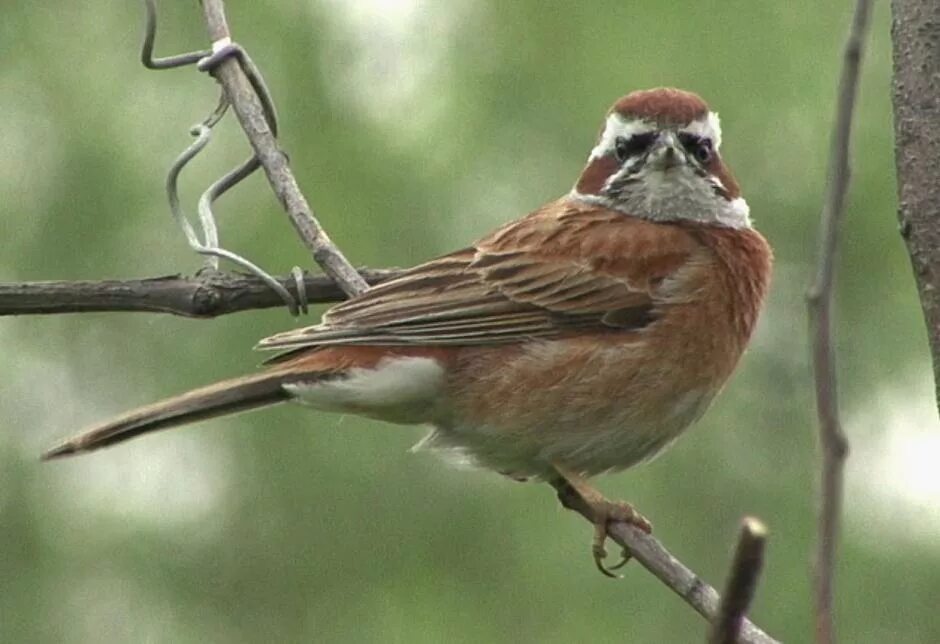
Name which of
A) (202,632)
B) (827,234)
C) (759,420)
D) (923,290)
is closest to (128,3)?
(202,632)

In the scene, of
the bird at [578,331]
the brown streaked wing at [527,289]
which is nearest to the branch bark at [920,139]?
the bird at [578,331]

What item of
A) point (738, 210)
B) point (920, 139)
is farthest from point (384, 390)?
point (920, 139)

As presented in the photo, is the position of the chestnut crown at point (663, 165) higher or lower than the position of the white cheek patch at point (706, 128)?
lower

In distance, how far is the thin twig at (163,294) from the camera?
3.34 m

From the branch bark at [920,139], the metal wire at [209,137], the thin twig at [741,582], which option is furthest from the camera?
the metal wire at [209,137]

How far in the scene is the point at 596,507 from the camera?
424 centimetres

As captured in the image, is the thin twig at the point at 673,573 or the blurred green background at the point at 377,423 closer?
the thin twig at the point at 673,573

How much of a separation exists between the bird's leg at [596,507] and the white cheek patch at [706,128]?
3.25ft

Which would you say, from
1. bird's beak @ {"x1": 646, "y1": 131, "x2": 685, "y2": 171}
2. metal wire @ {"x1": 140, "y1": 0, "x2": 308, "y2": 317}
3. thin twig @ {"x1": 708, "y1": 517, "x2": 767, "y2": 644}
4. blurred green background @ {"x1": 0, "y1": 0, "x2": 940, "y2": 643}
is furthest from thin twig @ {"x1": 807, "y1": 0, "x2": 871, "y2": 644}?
Result: blurred green background @ {"x1": 0, "y1": 0, "x2": 940, "y2": 643}

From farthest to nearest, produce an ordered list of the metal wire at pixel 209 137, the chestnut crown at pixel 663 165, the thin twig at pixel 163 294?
the chestnut crown at pixel 663 165 < the metal wire at pixel 209 137 < the thin twig at pixel 163 294

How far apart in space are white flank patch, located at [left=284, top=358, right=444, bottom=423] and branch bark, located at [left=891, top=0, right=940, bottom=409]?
6.26 feet

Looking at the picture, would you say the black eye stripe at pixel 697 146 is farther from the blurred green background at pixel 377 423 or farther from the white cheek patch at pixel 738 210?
the blurred green background at pixel 377 423

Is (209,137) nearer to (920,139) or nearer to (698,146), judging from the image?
(698,146)

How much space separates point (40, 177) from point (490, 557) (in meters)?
2.98
